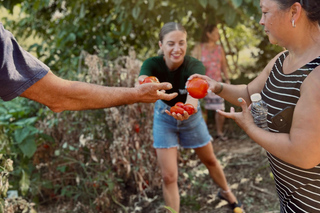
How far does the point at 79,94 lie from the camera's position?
1839 mm

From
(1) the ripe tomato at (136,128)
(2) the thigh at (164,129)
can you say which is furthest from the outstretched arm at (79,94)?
(1) the ripe tomato at (136,128)

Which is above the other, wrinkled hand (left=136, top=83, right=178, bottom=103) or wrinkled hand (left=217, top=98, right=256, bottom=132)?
wrinkled hand (left=136, top=83, right=178, bottom=103)

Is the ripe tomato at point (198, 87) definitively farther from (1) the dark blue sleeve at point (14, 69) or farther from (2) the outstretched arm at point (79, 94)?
(1) the dark blue sleeve at point (14, 69)

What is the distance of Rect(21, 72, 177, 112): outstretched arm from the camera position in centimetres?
169

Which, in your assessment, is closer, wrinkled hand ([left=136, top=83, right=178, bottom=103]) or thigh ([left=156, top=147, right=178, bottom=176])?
wrinkled hand ([left=136, top=83, right=178, bottom=103])

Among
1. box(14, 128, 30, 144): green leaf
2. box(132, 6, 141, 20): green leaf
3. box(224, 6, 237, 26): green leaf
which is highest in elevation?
box(132, 6, 141, 20): green leaf

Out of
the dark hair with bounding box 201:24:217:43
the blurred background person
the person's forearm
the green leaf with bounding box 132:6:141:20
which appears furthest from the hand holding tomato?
the dark hair with bounding box 201:24:217:43

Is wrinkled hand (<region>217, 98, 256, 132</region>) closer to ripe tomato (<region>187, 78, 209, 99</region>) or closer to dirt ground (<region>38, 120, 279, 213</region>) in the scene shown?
ripe tomato (<region>187, 78, 209, 99</region>)

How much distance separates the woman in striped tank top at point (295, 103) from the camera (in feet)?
4.07

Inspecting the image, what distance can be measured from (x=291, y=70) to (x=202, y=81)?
2.55 ft

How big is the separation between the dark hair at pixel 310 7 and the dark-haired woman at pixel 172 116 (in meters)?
1.12

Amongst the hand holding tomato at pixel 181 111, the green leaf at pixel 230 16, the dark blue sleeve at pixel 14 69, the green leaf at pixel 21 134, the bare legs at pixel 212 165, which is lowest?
the bare legs at pixel 212 165

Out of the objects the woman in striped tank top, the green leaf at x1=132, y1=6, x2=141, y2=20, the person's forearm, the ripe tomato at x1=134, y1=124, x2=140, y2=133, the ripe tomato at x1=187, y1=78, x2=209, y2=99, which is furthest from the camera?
the green leaf at x1=132, y1=6, x2=141, y2=20

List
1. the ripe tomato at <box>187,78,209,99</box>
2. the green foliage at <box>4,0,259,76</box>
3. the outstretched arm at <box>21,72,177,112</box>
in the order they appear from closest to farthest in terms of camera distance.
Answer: the outstretched arm at <box>21,72,177,112</box>
the ripe tomato at <box>187,78,209,99</box>
the green foliage at <box>4,0,259,76</box>
